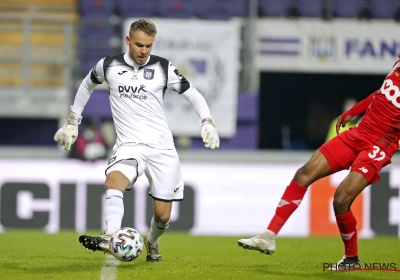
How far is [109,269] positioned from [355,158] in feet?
8.02

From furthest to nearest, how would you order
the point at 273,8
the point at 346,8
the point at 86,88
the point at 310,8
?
the point at 346,8
the point at 310,8
the point at 273,8
the point at 86,88

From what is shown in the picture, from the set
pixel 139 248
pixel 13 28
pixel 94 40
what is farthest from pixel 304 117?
pixel 139 248

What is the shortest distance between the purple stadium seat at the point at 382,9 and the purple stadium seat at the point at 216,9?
11.2ft

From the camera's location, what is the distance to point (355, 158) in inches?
307

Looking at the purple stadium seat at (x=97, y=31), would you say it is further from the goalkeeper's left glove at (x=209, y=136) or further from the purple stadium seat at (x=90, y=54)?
the goalkeeper's left glove at (x=209, y=136)

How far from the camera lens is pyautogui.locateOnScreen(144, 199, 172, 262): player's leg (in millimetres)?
8039

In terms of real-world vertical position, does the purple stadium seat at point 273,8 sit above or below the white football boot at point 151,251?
above

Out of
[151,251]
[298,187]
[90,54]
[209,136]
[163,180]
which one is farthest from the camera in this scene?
[90,54]

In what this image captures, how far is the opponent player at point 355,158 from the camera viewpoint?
7.66m

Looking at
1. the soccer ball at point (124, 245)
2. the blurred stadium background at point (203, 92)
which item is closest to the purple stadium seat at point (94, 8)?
the blurred stadium background at point (203, 92)

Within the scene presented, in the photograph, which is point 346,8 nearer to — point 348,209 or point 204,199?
point 204,199

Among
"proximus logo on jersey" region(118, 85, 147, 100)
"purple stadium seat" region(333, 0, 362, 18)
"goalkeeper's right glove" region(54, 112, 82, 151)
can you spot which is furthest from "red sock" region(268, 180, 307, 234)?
"purple stadium seat" region(333, 0, 362, 18)

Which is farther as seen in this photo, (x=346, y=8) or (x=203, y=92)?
(x=346, y=8)

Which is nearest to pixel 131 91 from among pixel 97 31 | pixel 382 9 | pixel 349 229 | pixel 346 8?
pixel 349 229
